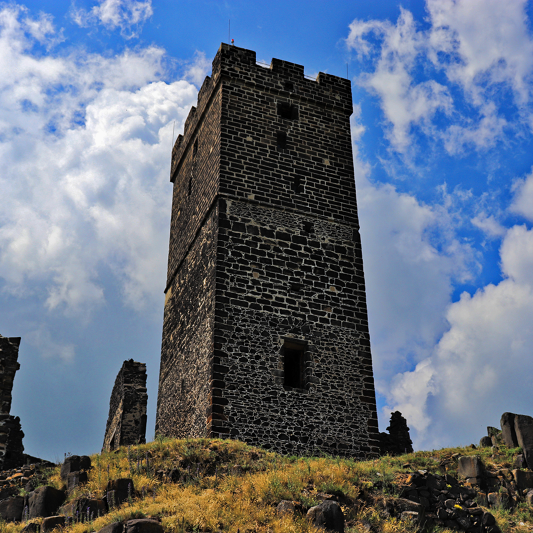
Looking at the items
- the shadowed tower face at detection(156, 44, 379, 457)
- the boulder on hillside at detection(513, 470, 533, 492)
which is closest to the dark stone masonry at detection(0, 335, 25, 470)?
the shadowed tower face at detection(156, 44, 379, 457)

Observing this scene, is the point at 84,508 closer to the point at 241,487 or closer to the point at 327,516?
the point at 241,487

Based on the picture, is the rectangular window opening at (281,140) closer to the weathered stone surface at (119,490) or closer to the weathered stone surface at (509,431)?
the weathered stone surface at (509,431)

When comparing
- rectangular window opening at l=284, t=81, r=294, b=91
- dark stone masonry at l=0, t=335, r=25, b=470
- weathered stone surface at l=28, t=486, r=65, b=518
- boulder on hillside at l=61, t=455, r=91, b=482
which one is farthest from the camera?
rectangular window opening at l=284, t=81, r=294, b=91

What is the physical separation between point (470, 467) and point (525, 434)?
1.62 metres

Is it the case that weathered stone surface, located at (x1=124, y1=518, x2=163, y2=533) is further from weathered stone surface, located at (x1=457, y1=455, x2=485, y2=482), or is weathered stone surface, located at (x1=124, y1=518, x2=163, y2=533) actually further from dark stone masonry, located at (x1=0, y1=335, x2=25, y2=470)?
weathered stone surface, located at (x1=457, y1=455, x2=485, y2=482)

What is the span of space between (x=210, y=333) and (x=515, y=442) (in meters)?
7.05

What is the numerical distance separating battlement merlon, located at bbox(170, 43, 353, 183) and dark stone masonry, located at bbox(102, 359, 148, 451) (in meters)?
7.82

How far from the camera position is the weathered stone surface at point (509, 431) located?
46.7 ft

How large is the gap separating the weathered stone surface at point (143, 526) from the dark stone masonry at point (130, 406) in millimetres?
7850

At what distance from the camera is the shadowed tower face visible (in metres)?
15.2

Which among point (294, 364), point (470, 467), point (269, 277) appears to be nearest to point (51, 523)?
point (294, 364)

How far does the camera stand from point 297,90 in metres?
19.7

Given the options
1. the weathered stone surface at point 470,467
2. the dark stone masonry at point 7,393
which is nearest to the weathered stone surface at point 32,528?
the dark stone masonry at point 7,393

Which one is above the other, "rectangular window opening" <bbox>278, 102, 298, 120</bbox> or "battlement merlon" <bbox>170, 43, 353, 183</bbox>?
"battlement merlon" <bbox>170, 43, 353, 183</bbox>
